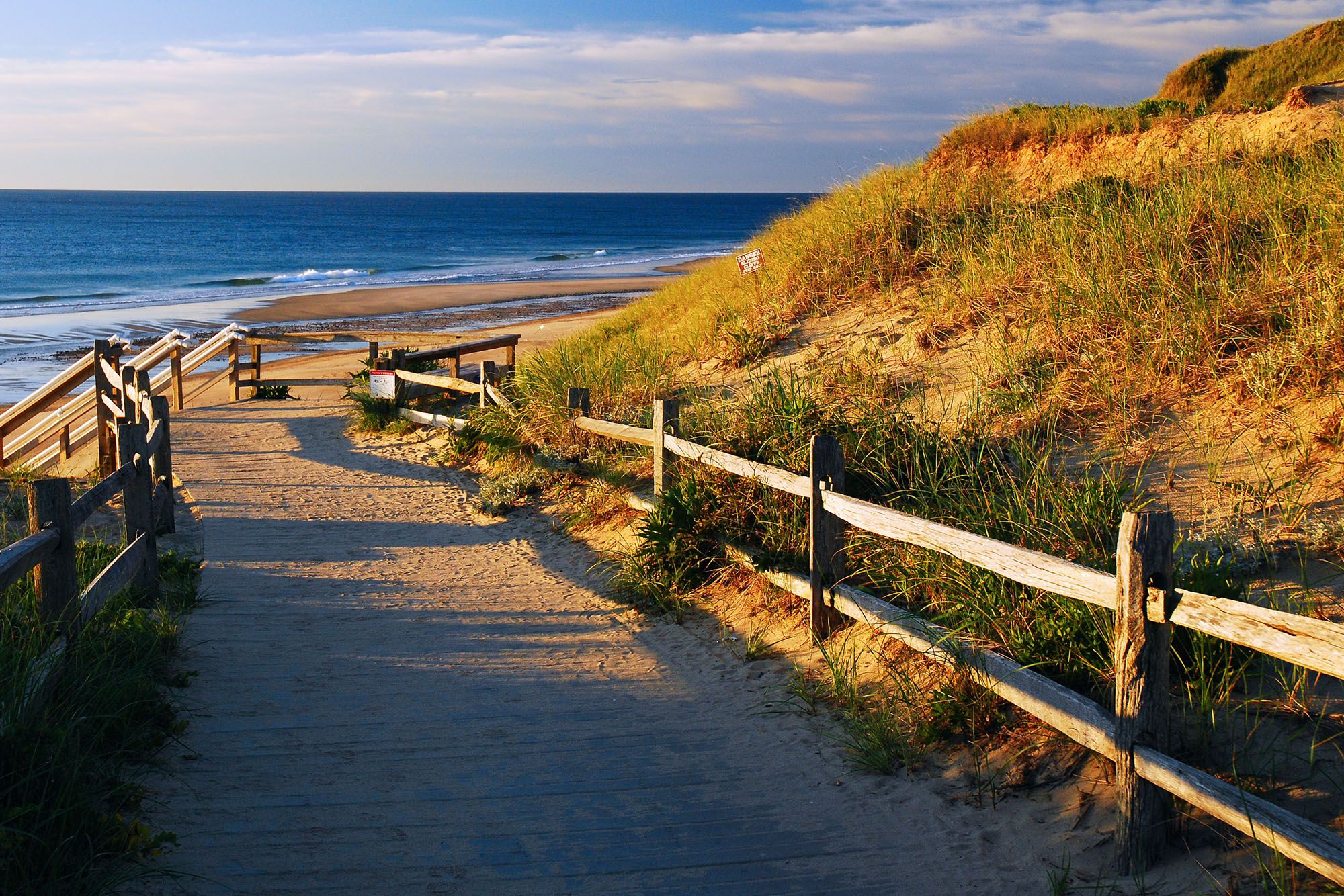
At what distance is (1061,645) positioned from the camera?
458 centimetres

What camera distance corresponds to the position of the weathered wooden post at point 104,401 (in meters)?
12.8

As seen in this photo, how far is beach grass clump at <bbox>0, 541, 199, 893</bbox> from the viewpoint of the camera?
335cm

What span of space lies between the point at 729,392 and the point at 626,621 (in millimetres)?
4322

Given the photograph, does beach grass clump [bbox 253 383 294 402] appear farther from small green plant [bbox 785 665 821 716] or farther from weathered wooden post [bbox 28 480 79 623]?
small green plant [bbox 785 665 821 716]

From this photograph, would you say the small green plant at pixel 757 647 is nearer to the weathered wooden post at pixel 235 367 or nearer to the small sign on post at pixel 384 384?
the small sign on post at pixel 384 384

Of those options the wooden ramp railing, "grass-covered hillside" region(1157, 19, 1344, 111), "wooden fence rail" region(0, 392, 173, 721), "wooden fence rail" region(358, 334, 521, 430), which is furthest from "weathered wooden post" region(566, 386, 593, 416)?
"grass-covered hillside" region(1157, 19, 1344, 111)

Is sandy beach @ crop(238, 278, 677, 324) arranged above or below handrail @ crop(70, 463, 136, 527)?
above

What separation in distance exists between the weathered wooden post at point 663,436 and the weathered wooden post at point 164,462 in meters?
4.76

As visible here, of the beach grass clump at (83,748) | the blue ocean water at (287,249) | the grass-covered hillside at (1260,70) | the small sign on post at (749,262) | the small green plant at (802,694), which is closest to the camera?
the beach grass clump at (83,748)

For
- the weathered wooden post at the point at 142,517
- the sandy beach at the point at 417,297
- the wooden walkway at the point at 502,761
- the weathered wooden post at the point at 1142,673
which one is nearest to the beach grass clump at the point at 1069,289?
the wooden walkway at the point at 502,761

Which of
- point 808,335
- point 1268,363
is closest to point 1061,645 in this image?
point 1268,363

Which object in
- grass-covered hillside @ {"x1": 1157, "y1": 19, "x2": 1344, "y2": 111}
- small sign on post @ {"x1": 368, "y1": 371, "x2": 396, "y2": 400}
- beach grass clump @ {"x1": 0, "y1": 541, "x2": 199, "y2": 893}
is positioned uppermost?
grass-covered hillside @ {"x1": 1157, "y1": 19, "x2": 1344, "y2": 111}

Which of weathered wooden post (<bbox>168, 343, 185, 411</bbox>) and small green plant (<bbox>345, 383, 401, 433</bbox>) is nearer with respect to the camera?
small green plant (<bbox>345, 383, 401, 433</bbox>)

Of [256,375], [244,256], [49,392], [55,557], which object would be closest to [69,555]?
[55,557]
